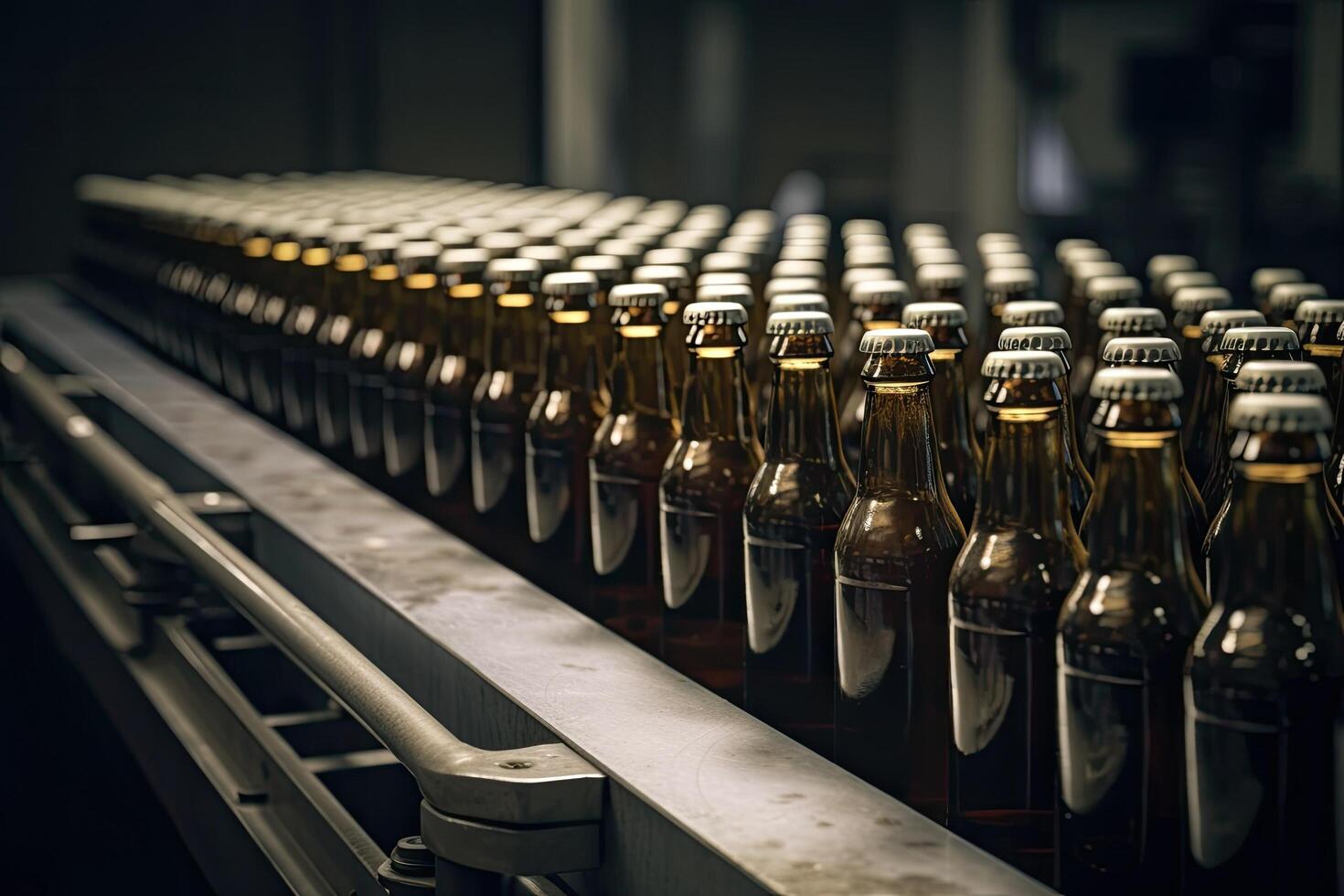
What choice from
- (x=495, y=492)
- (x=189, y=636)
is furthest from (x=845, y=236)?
(x=189, y=636)

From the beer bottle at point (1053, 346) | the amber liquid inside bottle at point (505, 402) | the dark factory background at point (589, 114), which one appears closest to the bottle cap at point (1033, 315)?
the beer bottle at point (1053, 346)

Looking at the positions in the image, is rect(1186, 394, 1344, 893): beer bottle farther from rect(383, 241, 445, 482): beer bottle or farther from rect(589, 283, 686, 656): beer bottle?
rect(383, 241, 445, 482): beer bottle

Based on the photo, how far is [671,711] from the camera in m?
0.82

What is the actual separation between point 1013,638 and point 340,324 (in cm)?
122

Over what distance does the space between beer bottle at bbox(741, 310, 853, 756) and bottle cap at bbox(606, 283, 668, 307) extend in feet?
0.66

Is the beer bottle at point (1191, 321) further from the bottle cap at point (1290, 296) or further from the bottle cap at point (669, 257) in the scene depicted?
the bottle cap at point (669, 257)

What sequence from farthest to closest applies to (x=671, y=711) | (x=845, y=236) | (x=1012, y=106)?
1. (x=1012, y=106)
2. (x=845, y=236)
3. (x=671, y=711)

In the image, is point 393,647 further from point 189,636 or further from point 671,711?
point 189,636

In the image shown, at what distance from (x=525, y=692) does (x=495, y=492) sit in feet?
1.31

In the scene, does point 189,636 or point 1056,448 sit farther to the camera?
point 189,636

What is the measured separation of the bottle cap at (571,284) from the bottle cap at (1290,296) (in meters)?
0.47

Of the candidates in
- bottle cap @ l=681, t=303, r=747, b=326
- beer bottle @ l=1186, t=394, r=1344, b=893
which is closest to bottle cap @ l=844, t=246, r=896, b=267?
bottle cap @ l=681, t=303, r=747, b=326

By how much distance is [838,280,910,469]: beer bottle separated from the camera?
Answer: 107cm

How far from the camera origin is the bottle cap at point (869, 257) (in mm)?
1396
